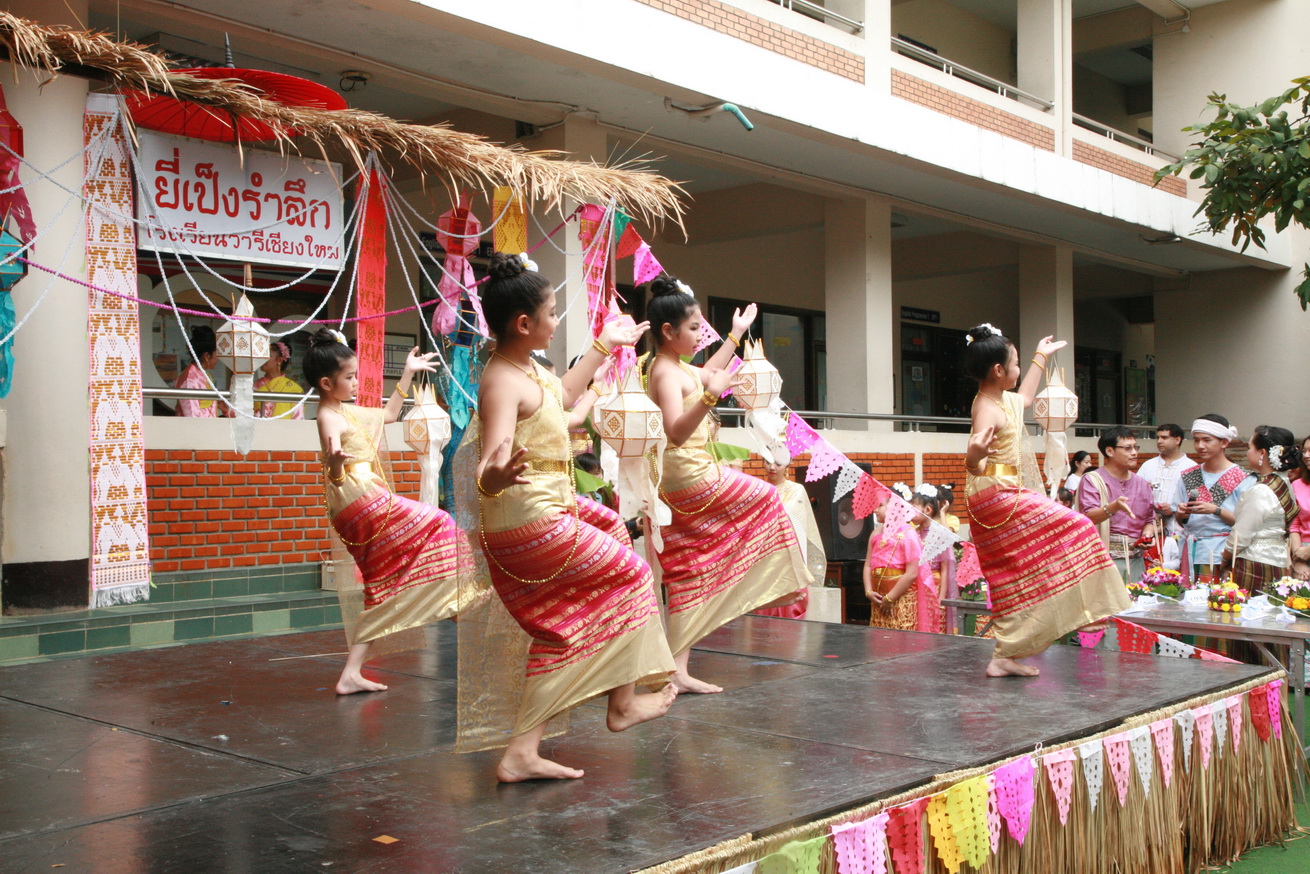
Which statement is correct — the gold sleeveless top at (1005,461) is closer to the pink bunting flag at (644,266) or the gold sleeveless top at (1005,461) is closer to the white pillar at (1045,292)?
the pink bunting flag at (644,266)

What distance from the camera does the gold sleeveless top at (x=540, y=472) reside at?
320 centimetres

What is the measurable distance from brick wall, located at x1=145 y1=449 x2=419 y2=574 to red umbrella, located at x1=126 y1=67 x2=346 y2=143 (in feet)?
6.03

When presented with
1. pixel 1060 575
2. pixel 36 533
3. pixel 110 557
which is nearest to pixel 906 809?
pixel 1060 575

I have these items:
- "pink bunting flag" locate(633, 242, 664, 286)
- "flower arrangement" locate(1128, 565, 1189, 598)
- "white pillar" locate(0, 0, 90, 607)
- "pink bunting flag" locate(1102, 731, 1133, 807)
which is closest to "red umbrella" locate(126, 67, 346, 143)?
"white pillar" locate(0, 0, 90, 607)

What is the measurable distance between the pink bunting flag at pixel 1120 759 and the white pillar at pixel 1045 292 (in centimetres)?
1117

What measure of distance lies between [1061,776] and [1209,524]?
14.1 feet

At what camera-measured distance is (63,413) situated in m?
6.18

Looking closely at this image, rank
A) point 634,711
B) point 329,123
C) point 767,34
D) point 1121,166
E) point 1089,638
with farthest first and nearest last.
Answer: point 1121,166
point 767,34
point 1089,638
point 329,123
point 634,711

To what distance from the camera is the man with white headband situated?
7.14 metres

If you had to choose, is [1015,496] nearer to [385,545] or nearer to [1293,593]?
[1293,593]

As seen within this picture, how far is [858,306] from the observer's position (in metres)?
12.0

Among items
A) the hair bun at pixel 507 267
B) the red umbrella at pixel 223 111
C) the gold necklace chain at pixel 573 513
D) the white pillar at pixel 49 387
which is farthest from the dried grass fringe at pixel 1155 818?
the white pillar at pixel 49 387

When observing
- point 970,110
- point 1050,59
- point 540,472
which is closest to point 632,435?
point 540,472

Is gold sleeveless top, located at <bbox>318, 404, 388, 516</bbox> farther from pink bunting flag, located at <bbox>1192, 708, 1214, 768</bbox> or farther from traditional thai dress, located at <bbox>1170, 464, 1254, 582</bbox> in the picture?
traditional thai dress, located at <bbox>1170, 464, 1254, 582</bbox>
